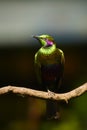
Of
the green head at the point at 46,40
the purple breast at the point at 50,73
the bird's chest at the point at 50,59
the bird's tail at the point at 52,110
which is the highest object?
the green head at the point at 46,40

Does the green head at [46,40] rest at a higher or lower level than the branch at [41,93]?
higher

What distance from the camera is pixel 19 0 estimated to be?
1.12 meters

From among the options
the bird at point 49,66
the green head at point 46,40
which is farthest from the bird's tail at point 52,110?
the green head at point 46,40

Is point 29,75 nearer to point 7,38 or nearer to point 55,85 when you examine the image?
point 55,85

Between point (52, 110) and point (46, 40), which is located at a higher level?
point (46, 40)

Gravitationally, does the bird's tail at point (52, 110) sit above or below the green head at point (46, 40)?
below

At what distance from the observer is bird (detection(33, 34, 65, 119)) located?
2.64 feet

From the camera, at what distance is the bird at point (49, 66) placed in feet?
2.64

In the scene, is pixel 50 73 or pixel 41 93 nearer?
pixel 41 93

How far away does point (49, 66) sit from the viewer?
854 millimetres

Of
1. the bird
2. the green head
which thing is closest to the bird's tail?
the bird

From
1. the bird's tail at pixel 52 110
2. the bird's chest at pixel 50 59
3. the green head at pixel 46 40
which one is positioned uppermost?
the green head at pixel 46 40

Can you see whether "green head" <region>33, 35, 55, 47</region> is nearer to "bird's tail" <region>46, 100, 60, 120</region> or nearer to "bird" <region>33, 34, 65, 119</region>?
"bird" <region>33, 34, 65, 119</region>

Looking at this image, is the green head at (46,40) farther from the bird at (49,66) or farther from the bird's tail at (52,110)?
the bird's tail at (52,110)
